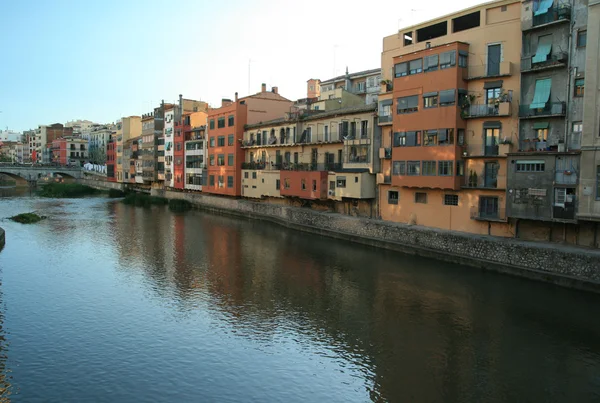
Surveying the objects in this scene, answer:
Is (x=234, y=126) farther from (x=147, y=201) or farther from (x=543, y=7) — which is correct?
(x=543, y=7)

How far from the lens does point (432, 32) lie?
33500mm

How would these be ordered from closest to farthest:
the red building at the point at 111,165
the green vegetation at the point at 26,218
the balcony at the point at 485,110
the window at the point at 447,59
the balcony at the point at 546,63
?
the balcony at the point at 546,63
the balcony at the point at 485,110
the window at the point at 447,59
the green vegetation at the point at 26,218
the red building at the point at 111,165

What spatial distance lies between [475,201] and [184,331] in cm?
1934

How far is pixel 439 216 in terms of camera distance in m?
32.0

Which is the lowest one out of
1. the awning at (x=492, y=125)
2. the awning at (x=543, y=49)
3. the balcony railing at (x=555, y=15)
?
the awning at (x=492, y=125)

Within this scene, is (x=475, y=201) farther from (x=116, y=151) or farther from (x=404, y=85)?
(x=116, y=151)

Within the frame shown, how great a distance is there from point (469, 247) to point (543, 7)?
13171 millimetres

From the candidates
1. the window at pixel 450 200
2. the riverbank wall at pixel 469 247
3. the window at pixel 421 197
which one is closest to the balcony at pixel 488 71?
the window at pixel 450 200

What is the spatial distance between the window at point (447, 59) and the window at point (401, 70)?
3.06 metres

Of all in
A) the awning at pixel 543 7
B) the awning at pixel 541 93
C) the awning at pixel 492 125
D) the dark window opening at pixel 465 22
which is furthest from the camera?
the dark window opening at pixel 465 22

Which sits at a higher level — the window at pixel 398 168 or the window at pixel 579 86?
the window at pixel 579 86

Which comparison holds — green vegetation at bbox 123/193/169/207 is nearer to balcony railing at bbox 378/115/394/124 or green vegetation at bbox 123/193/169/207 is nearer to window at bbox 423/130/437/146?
balcony railing at bbox 378/115/394/124

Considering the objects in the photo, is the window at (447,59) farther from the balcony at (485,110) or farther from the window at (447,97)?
the balcony at (485,110)

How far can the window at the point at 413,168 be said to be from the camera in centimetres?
3225
